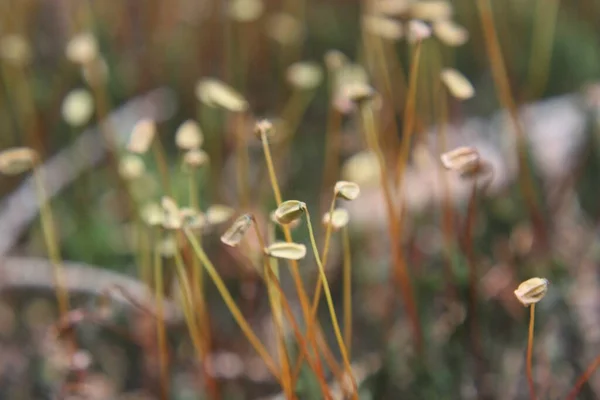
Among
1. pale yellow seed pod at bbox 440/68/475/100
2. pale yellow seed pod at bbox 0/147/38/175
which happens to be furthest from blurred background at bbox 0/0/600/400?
pale yellow seed pod at bbox 0/147/38/175

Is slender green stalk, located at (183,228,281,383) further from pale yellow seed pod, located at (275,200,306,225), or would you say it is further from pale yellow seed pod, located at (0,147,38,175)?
pale yellow seed pod, located at (0,147,38,175)

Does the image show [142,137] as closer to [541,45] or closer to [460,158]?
[460,158]

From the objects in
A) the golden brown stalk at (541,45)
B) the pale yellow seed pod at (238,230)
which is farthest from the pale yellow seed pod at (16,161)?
the golden brown stalk at (541,45)

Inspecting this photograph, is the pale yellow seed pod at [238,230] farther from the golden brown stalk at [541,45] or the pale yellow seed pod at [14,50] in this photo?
the golden brown stalk at [541,45]


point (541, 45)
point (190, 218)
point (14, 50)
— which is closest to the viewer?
point (190, 218)

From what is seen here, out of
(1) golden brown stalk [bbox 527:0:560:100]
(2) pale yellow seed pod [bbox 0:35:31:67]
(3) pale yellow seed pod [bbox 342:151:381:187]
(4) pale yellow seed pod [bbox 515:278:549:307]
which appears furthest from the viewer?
(1) golden brown stalk [bbox 527:0:560:100]

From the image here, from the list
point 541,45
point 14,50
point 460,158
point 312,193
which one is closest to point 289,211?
point 460,158
